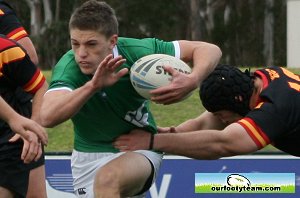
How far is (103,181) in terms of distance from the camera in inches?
204

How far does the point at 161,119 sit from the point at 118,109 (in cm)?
547

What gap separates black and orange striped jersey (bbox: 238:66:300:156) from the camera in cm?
475

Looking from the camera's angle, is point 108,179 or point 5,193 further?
point 5,193

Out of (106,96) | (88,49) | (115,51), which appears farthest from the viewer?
(106,96)

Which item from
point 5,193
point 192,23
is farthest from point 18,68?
point 192,23

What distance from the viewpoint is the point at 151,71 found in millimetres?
5086

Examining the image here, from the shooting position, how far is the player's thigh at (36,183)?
6133 millimetres

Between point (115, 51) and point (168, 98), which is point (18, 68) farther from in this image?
point (168, 98)

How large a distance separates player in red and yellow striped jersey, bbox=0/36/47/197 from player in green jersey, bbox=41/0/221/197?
219mm

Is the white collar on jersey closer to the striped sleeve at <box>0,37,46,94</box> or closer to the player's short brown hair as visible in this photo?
the player's short brown hair

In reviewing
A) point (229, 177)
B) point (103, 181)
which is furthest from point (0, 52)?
point (229, 177)

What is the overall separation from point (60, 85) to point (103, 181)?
64 cm

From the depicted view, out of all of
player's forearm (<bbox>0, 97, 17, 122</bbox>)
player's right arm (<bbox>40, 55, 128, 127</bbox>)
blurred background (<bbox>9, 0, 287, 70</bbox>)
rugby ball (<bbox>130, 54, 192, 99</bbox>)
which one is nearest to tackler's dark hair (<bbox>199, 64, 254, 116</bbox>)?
rugby ball (<bbox>130, 54, 192, 99</bbox>)

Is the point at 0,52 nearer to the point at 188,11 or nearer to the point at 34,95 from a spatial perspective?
the point at 34,95
